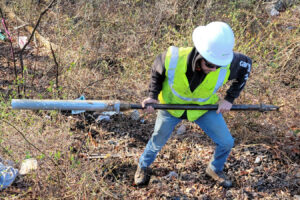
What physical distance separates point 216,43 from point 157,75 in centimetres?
53

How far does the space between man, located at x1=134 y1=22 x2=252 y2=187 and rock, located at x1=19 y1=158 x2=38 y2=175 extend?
3.55 feet

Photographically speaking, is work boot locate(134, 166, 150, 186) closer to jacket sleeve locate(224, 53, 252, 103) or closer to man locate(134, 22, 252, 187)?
man locate(134, 22, 252, 187)

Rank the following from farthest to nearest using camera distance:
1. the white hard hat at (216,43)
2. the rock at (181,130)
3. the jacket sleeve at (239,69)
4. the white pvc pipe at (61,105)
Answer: the rock at (181,130) → the white pvc pipe at (61,105) → the jacket sleeve at (239,69) → the white hard hat at (216,43)

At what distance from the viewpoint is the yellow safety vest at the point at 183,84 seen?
198 centimetres

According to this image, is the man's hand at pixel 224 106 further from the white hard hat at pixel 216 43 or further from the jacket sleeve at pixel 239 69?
the white hard hat at pixel 216 43

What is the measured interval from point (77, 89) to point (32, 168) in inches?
59.1

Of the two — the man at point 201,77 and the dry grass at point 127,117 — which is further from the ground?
the man at point 201,77

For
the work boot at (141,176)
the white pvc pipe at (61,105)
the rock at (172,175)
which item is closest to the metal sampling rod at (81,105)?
the white pvc pipe at (61,105)

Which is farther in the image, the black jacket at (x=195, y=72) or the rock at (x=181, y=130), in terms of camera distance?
the rock at (x=181, y=130)

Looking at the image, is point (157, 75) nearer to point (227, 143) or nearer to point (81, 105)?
point (81, 105)

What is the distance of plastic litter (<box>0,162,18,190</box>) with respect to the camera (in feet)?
7.50

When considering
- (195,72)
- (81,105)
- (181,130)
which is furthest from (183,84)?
(181,130)

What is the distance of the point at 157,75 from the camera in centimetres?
208

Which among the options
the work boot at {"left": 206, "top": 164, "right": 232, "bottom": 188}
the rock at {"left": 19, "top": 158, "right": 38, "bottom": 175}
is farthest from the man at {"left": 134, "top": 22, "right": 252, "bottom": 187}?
the rock at {"left": 19, "top": 158, "right": 38, "bottom": 175}
